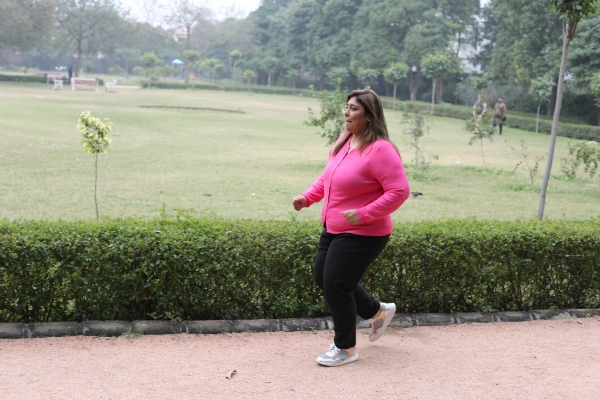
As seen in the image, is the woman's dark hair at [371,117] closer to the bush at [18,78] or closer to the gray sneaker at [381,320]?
the gray sneaker at [381,320]

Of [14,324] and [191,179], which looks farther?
[191,179]

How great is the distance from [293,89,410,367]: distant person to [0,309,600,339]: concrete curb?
2.17 feet

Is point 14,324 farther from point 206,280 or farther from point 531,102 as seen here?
point 531,102

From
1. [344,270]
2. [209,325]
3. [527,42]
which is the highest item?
[527,42]

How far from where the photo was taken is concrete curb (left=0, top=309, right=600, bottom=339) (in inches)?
155

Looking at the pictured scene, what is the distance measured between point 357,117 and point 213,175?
868cm

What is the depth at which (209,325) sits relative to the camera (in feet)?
13.6

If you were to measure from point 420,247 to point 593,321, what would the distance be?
1359mm

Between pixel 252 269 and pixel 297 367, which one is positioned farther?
pixel 252 269

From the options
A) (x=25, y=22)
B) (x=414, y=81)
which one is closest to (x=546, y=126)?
(x=414, y=81)

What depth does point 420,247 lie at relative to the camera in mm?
4500

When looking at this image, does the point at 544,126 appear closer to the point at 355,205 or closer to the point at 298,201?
the point at 298,201

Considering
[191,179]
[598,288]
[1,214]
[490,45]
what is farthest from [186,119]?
[490,45]

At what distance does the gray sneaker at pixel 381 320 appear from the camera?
12.8 feet
